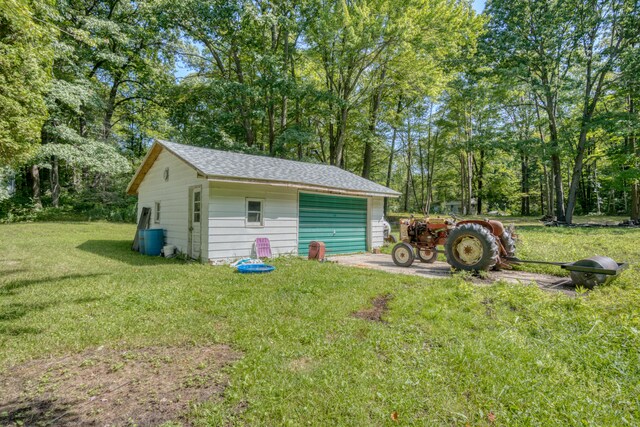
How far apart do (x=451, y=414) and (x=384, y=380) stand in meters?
0.55

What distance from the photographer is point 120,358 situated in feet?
10.1

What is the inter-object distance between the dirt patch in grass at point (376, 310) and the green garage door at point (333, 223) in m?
5.12

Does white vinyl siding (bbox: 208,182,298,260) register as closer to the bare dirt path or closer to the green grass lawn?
the green grass lawn

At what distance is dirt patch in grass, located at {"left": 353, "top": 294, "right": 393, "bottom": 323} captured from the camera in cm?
411

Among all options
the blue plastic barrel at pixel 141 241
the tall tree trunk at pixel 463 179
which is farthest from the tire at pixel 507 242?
the tall tree trunk at pixel 463 179

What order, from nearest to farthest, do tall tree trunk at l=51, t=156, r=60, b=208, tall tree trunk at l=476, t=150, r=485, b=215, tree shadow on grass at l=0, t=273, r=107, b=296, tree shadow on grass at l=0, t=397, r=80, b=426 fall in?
Result: tree shadow on grass at l=0, t=397, r=80, b=426, tree shadow on grass at l=0, t=273, r=107, b=296, tall tree trunk at l=51, t=156, r=60, b=208, tall tree trunk at l=476, t=150, r=485, b=215

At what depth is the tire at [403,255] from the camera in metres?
7.79

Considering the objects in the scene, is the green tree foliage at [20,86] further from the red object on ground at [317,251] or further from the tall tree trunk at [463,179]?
the tall tree trunk at [463,179]

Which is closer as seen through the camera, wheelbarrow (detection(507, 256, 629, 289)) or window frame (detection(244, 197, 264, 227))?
wheelbarrow (detection(507, 256, 629, 289))

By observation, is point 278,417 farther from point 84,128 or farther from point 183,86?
point 84,128

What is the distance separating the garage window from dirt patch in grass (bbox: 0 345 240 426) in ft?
18.2

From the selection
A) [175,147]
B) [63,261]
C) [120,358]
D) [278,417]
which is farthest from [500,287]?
[63,261]

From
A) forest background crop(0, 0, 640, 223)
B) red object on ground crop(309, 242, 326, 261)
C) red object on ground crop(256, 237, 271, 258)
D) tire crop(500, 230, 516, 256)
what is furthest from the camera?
forest background crop(0, 0, 640, 223)

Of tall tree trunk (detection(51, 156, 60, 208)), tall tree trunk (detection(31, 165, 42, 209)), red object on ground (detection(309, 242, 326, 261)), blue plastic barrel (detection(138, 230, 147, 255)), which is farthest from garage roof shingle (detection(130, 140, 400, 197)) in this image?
tall tree trunk (detection(51, 156, 60, 208))
